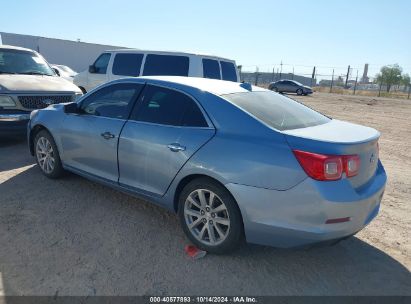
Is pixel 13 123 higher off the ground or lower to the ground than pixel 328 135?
lower

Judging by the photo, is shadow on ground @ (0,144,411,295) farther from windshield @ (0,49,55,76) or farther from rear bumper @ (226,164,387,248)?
windshield @ (0,49,55,76)

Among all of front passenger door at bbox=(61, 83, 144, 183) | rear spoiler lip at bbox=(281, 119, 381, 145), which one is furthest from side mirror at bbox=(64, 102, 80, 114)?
rear spoiler lip at bbox=(281, 119, 381, 145)

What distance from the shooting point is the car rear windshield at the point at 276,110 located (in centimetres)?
336

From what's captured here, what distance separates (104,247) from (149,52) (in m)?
6.78

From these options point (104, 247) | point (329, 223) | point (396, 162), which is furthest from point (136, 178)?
point (396, 162)

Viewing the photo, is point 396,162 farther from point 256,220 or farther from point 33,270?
point 33,270

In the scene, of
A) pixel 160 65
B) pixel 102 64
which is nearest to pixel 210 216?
pixel 160 65

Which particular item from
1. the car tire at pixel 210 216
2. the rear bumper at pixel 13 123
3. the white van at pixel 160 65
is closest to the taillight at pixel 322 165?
the car tire at pixel 210 216

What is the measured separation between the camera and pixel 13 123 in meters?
6.51

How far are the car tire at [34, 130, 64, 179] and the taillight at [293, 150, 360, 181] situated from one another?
11.3 feet

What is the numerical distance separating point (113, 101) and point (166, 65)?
4938 mm

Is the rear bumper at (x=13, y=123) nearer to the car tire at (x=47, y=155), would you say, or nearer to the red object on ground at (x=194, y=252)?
the car tire at (x=47, y=155)

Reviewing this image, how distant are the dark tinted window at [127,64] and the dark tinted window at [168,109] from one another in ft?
18.7

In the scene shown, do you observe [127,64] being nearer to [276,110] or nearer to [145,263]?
[276,110]
